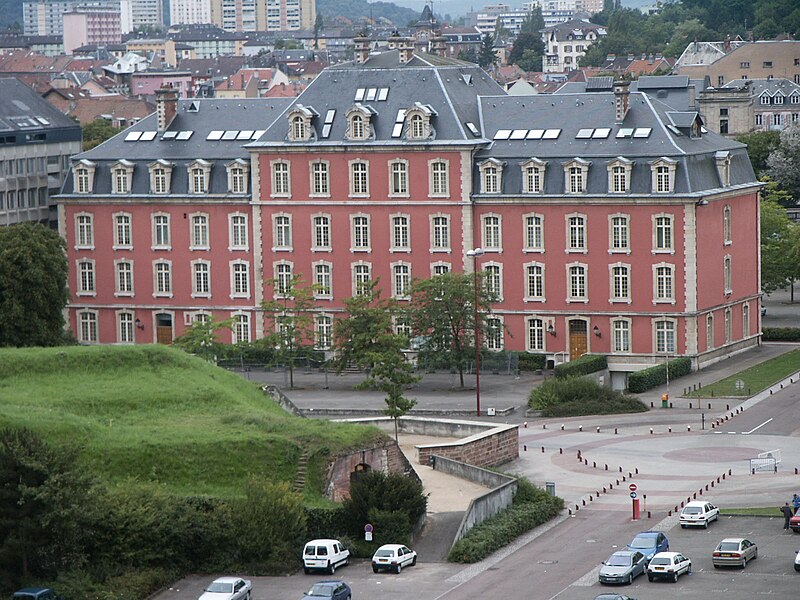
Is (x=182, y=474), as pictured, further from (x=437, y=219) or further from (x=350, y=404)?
(x=437, y=219)

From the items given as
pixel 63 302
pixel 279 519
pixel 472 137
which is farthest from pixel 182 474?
pixel 472 137

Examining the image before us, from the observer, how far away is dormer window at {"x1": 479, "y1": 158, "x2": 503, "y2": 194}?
10862cm

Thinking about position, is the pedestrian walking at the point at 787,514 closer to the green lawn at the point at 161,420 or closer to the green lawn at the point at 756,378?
the green lawn at the point at 161,420

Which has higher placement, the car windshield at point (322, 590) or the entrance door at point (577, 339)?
the entrance door at point (577, 339)

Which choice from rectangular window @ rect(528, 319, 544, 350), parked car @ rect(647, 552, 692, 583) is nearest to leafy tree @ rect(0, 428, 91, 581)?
parked car @ rect(647, 552, 692, 583)

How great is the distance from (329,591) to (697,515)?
15.6 meters

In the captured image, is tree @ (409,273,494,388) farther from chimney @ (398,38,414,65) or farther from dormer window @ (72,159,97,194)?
dormer window @ (72,159,97,194)

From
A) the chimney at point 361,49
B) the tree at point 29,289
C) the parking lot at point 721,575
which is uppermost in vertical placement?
the chimney at point 361,49

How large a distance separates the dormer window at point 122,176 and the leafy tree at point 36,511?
51.8 meters

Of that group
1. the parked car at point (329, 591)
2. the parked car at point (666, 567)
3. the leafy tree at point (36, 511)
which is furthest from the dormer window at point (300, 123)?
the parked car at point (329, 591)

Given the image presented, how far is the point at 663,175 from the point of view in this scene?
104438mm

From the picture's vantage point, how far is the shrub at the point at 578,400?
9562 cm

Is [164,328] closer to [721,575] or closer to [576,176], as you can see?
[576,176]

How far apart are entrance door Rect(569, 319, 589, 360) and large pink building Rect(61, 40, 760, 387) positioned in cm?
8
